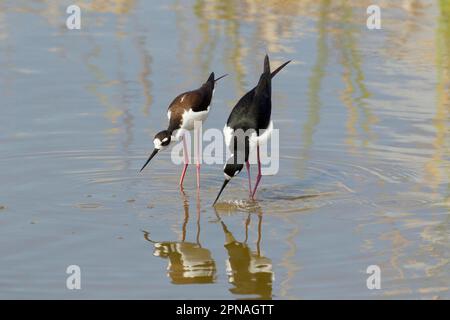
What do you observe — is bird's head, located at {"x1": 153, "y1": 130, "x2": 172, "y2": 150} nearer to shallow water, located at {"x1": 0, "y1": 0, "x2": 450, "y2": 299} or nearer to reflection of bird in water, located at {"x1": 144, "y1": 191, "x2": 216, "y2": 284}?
shallow water, located at {"x1": 0, "y1": 0, "x2": 450, "y2": 299}

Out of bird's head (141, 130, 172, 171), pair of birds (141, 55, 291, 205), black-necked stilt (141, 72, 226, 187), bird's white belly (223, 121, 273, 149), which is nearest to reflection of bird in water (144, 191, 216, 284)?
pair of birds (141, 55, 291, 205)

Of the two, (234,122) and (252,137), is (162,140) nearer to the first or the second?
(234,122)

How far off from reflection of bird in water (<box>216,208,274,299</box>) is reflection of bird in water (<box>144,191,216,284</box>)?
14cm

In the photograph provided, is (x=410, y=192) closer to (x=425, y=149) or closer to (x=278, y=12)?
(x=425, y=149)

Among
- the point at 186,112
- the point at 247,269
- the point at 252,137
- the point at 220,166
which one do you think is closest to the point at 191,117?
the point at 186,112

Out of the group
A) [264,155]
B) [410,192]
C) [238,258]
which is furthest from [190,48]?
[238,258]

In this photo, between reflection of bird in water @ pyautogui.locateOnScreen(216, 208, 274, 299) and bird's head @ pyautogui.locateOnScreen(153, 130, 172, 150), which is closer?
reflection of bird in water @ pyautogui.locateOnScreen(216, 208, 274, 299)

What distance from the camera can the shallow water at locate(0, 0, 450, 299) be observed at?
6781mm

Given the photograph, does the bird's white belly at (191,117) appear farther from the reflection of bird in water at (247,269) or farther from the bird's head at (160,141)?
the reflection of bird in water at (247,269)

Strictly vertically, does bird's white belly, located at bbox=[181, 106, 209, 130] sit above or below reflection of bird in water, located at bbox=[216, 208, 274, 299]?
above

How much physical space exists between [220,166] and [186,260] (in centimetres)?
214

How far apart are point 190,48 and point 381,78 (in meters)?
2.09

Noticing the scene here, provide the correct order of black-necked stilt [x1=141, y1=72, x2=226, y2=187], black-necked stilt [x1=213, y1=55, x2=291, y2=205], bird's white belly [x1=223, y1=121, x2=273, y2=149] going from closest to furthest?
black-necked stilt [x1=213, y1=55, x2=291, y2=205], bird's white belly [x1=223, y1=121, x2=273, y2=149], black-necked stilt [x1=141, y1=72, x2=226, y2=187]

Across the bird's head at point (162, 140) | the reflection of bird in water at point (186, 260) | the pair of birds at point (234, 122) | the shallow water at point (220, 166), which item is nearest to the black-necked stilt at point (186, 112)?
the pair of birds at point (234, 122)
